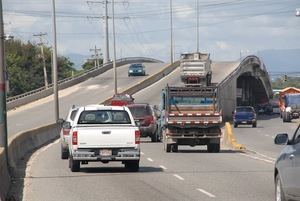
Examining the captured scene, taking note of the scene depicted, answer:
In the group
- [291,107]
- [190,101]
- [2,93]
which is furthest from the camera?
[291,107]

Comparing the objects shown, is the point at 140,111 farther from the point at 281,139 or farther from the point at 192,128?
the point at 281,139

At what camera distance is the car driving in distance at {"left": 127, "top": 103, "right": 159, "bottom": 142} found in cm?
3906

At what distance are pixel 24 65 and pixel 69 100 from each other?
6578 centimetres

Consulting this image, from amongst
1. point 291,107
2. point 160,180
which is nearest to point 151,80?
point 291,107

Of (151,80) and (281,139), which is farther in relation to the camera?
(151,80)

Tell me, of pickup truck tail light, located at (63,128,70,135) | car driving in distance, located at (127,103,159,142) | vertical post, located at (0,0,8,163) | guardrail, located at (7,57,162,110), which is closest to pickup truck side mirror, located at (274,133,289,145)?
vertical post, located at (0,0,8,163)

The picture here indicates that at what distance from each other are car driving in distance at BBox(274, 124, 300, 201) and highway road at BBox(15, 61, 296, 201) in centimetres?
232

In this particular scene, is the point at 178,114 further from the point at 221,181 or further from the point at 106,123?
the point at 221,181

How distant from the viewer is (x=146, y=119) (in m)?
39.2

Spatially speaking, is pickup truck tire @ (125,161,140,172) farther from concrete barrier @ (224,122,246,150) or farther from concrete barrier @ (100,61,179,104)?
concrete barrier @ (100,61,179,104)

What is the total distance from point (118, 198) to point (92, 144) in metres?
5.81

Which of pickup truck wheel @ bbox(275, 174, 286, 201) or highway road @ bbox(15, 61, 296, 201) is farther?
highway road @ bbox(15, 61, 296, 201)

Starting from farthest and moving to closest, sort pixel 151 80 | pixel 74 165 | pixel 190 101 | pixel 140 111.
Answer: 1. pixel 151 80
2. pixel 140 111
3. pixel 190 101
4. pixel 74 165

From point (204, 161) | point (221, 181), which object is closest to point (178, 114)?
point (204, 161)
